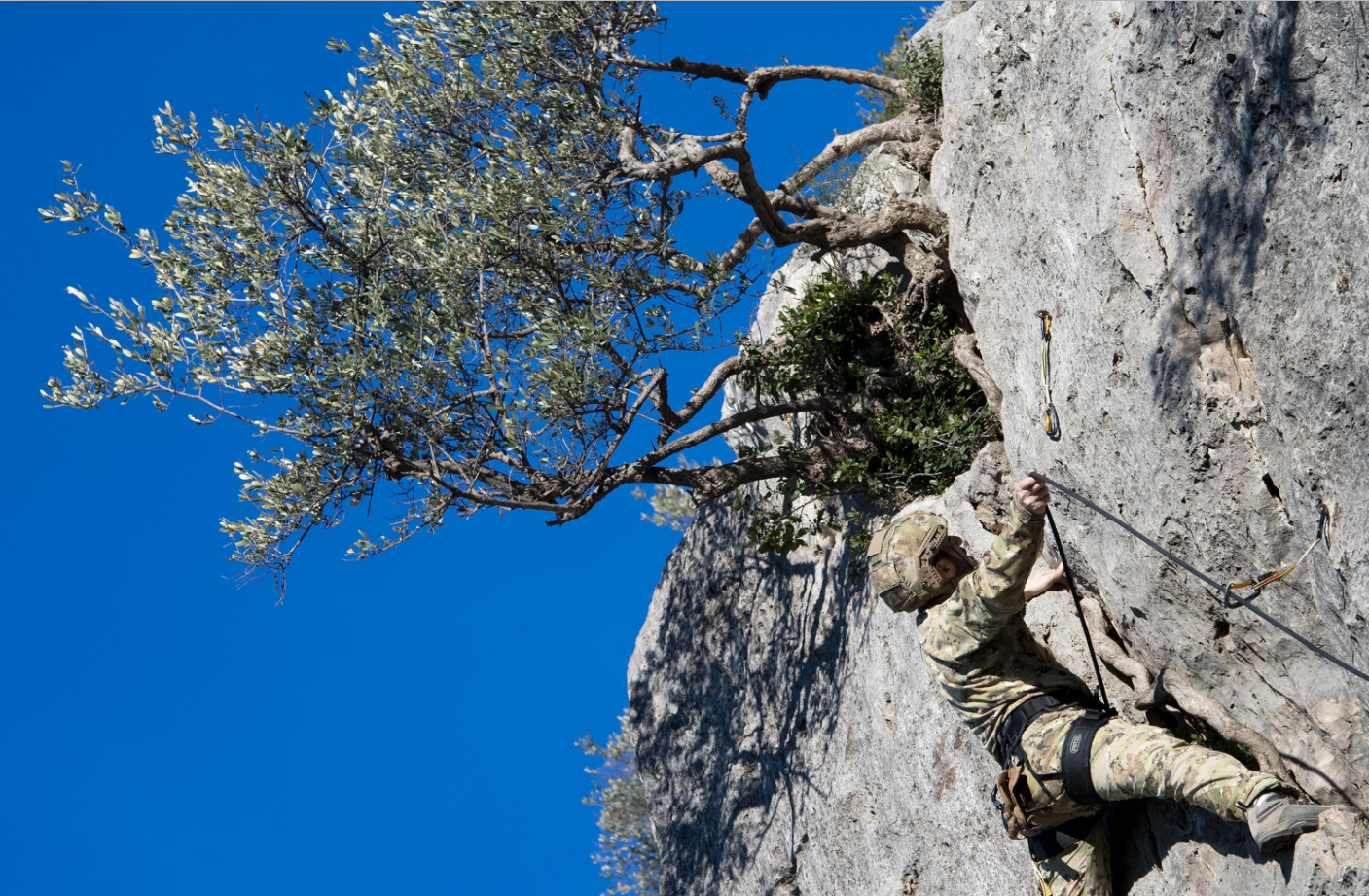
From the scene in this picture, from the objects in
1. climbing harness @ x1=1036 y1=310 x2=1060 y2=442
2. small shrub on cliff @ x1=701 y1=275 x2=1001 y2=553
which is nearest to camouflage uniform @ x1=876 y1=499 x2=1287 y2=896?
climbing harness @ x1=1036 y1=310 x2=1060 y2=442

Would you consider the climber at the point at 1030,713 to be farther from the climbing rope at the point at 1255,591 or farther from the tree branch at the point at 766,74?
the tree branch at the point at 766,74

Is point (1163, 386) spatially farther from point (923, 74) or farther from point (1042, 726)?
point (923, 74)

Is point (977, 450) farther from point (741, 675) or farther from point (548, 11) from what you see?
point (548, 11)

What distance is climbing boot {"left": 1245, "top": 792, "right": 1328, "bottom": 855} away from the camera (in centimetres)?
630

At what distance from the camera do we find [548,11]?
42.4 ft

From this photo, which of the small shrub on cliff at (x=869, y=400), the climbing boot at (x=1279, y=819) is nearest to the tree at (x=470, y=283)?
the small shrub on cliff at (x=869, y=400)

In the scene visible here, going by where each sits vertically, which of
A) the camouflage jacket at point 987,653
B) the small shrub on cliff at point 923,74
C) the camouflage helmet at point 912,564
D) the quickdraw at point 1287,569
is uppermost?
the small shrub on cliff at point 923,74

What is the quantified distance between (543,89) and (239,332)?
4661 millimetres

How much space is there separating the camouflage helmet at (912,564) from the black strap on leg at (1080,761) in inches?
49.9

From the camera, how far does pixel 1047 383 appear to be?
8.82m

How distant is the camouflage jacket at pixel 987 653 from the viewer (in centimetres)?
746

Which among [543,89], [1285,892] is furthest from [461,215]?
[1285,892]

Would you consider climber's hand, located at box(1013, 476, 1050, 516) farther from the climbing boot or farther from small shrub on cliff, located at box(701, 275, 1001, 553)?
small shrub on cliff, located at box(701, 275, 1001, 553)

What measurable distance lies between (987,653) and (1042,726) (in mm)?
594
